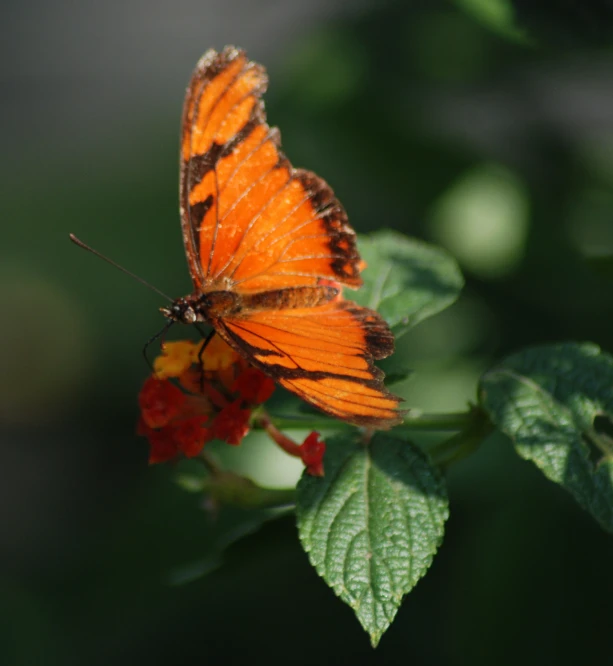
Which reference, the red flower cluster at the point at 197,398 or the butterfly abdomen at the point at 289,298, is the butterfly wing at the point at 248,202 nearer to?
the butterfly abdomen at the point at 289,298

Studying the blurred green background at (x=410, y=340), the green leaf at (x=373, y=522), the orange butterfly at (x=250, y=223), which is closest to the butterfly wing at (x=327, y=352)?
the orange butterfly at (x=250, y=223)

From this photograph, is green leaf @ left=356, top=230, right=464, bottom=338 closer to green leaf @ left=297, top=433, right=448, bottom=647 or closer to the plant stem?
the plant stem

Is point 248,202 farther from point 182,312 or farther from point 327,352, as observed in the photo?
point 327,352

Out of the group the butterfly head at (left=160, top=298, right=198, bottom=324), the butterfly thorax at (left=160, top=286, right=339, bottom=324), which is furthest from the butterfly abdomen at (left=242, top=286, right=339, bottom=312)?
the butterfly head at (left=160, top=298, right=198, bottom=324)

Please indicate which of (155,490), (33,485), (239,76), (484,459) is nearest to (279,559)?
(155,490)

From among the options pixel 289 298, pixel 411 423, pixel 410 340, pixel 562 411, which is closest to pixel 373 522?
pixel 411 423
